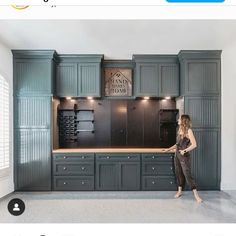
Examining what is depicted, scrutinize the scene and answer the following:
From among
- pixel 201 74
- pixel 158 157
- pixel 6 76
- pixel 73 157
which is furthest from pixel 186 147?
pixel 6 76

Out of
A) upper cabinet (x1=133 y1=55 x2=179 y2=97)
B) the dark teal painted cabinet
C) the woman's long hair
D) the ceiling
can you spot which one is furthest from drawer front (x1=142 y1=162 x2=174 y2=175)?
the ceiling

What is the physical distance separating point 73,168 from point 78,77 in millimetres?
1412

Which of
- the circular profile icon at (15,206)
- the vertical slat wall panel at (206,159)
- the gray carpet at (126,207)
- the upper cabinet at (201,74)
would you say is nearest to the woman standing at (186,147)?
the gray carpet at (126,207)

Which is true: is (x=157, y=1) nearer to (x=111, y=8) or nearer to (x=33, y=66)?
(x=111, y=8)

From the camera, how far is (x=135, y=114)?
3.86 m

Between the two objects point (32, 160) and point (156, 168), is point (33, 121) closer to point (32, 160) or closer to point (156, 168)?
point (32, 160)

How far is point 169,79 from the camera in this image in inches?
142

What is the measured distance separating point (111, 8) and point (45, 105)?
10.4 feet

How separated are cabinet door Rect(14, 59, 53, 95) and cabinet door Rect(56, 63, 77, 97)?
0.20 metres

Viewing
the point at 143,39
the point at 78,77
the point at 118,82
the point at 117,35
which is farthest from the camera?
the point at 118,82

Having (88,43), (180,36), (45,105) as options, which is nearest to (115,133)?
(45,105)

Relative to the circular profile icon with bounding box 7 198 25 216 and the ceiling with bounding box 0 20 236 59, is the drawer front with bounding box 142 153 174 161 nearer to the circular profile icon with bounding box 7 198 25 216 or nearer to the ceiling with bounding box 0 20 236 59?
the ceiling with bounding box 0 20 236 59

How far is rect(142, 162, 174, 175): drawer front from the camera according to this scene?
11.2 ft

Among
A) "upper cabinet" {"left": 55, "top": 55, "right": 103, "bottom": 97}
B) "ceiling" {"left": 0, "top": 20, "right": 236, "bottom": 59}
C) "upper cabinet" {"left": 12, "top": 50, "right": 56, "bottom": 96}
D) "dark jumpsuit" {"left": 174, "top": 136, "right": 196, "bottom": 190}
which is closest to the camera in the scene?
"ceiling" {"left": 0, "top": 20, "right": 236, "bottom": 59}
